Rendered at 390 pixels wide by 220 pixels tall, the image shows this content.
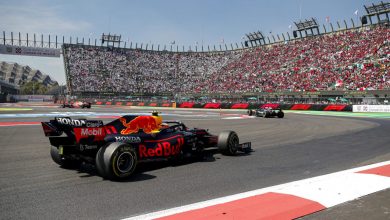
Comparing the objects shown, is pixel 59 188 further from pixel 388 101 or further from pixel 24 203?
pixel 388 101

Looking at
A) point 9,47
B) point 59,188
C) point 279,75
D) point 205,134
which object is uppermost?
point 9,47

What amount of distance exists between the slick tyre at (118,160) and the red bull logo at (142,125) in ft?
2.96

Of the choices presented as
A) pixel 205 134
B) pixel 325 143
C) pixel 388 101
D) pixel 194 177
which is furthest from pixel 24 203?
pixel 388 101

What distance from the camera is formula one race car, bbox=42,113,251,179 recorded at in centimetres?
593

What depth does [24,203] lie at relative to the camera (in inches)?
181

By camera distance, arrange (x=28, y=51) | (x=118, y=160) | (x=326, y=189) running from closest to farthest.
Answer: (x=326, y=189), (x=118, y=160), (x=28, y=51)

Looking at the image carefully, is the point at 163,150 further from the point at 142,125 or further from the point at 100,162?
the point at 100,162

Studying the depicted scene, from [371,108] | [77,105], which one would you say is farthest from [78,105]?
[371,108]

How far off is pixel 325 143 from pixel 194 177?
6.44 meters

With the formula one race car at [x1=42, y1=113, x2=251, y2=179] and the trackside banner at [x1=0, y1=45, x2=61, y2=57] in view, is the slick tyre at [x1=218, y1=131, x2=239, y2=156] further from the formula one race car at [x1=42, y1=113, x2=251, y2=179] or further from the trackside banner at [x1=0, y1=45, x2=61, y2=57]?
the trackside banner at [x1=0, y1=45, x2=61, y2=57]

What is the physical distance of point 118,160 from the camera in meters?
5.88

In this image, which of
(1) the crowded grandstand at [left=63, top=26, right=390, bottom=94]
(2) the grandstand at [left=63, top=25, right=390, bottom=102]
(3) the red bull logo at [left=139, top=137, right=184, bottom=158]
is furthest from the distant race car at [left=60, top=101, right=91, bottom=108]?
(3) the red bull logo at [left=139, top=137, right=184, bottom=158]

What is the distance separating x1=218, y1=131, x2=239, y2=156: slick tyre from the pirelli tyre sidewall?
2971 millimetres

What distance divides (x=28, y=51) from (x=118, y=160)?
62.6 metres
